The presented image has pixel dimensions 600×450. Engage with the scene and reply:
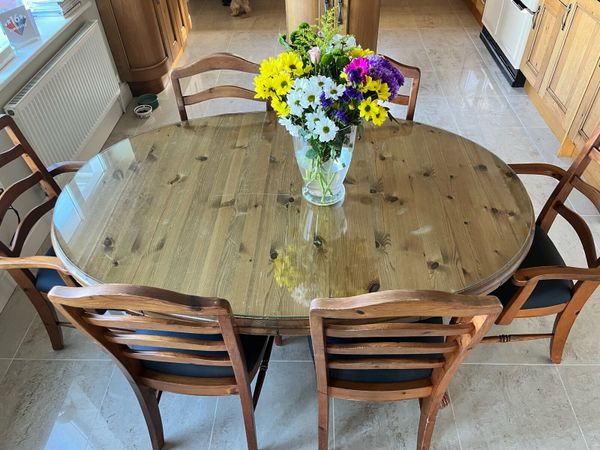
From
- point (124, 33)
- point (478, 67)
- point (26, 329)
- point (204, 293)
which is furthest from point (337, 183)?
point (478, 67)

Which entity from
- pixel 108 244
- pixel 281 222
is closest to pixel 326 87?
pixel 281 222

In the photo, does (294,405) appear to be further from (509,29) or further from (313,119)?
(509,29)

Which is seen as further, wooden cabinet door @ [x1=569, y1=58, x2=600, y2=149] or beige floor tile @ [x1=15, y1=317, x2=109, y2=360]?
wooden cabinet door @ [x1=569, y1=58, x2=600, y2=149]

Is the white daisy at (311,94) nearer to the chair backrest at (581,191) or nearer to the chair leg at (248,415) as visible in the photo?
the chair leg at (248,415)

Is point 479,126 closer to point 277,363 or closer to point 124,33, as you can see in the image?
point 277,363

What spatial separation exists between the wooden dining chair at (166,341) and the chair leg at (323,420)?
0.70 feet

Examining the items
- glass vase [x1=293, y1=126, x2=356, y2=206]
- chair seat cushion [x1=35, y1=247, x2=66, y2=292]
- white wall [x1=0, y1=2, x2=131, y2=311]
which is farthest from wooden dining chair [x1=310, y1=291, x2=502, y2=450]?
white wall [x1=0, y1=2, x2=131, y2=311]

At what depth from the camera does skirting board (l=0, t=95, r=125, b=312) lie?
2053 mm

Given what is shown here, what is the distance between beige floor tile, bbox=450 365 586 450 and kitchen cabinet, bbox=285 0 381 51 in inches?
92.5

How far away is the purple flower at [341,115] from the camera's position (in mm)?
1121

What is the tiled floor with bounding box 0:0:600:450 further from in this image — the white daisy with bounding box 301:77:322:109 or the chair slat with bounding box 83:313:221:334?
the white daisy with bounding box 301:77:322:109

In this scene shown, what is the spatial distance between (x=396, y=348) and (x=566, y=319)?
2.93 feet

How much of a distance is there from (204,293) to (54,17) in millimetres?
2376

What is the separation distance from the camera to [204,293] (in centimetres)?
115
